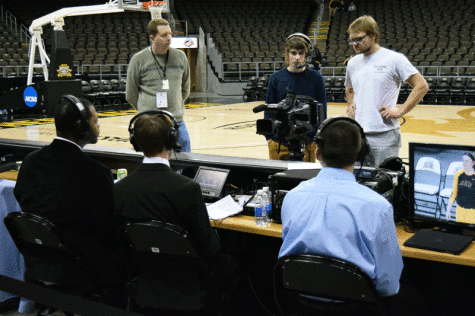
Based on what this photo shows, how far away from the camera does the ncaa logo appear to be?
11.1 metres

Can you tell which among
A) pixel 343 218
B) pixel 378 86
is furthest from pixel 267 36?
pixel 343 218

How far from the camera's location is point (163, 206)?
202cm

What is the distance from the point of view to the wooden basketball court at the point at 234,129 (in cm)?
764

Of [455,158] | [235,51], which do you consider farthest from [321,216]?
[235,51]

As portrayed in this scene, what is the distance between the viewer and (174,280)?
6.80 feet

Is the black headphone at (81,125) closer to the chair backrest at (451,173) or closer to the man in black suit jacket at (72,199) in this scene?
the man in black suit jacket at (72,199)

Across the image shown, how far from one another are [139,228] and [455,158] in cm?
138

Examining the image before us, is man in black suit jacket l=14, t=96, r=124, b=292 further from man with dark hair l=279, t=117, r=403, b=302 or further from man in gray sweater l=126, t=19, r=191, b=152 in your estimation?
man in gray sweater l=126, t=19, r=191, b=152

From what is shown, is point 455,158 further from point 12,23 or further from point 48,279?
point 12,23

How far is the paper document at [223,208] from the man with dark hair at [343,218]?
3.03 feet

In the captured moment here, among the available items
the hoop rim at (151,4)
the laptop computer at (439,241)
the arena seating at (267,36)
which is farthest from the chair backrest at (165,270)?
the arena seating at (267,36)

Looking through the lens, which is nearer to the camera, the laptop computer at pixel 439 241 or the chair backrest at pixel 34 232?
the laptop computer at pixel 439 241

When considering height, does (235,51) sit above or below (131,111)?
above

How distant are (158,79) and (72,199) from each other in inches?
77.2
